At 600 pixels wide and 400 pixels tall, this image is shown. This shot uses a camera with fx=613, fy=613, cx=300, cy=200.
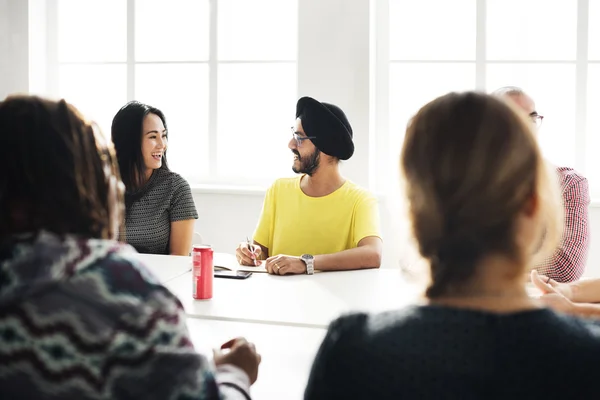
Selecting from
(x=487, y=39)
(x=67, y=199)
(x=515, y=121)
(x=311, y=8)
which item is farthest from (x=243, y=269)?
(x=487, y=39)

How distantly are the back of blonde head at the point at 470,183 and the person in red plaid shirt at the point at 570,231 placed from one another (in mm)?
1554

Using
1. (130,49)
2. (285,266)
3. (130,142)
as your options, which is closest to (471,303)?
(285,266)

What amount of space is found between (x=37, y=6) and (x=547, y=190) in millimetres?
4523

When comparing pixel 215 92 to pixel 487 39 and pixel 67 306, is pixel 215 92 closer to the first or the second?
pixel 487 39

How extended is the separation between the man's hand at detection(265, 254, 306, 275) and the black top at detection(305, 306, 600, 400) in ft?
4.64

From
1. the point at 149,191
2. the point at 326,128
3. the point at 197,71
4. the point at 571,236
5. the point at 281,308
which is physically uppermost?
the point at 197,71

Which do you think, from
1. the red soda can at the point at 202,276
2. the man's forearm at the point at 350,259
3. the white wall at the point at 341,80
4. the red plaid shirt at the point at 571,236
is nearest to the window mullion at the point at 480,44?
the white wall at the point at 341,80

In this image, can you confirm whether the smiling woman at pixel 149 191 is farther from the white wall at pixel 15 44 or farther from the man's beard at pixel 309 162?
the white wall at pixel 15 44

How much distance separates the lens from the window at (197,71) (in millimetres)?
4277

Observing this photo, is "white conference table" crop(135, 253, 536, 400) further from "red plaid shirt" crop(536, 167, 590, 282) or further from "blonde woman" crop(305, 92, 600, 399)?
"red plaid shirt" crop(536, 167, 590, 282)

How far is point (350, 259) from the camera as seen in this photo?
95.0 inches

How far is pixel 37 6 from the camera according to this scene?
4.52m

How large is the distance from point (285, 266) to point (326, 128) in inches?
31.8

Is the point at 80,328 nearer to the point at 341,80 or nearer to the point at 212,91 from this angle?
the point at 341,80
